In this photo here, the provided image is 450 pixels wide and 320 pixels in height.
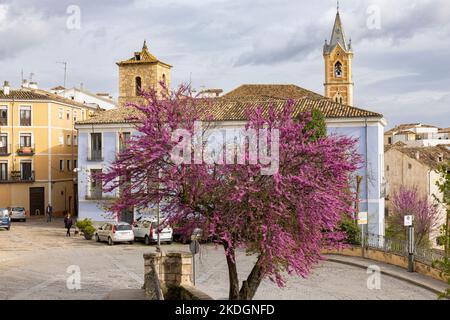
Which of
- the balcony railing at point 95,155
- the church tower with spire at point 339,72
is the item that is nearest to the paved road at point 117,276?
the balcony railing at point 95,155

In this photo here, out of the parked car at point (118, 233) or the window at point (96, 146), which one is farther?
the window at point (96, 146)

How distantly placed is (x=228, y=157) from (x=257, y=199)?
44.2 inches

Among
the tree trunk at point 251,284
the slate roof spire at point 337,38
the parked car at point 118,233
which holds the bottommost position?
the parked car at point 118,233

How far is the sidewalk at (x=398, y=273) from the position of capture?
21.0m

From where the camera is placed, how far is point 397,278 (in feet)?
75.3

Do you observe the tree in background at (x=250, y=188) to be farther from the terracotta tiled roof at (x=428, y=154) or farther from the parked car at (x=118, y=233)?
the terracotta tiled roof at (x=428, y=154)

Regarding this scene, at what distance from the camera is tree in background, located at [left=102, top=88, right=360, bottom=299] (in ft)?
44.1

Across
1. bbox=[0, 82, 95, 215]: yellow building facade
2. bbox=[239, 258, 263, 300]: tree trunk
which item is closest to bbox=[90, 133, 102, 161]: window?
bbox=[0, 82, 95, 215]: yellow building facade

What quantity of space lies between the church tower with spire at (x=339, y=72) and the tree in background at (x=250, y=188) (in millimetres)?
79544

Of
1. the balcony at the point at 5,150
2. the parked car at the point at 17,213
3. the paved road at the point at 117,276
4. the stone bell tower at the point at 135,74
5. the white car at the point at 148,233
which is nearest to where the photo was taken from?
the paved road at the point at 117,276

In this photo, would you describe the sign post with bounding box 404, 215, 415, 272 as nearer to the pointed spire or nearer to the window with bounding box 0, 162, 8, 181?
the window with bounding box 0, 162, 8, 181

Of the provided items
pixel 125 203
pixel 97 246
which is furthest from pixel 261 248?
pixel 97 246

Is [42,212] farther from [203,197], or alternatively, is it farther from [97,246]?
[203,197]
